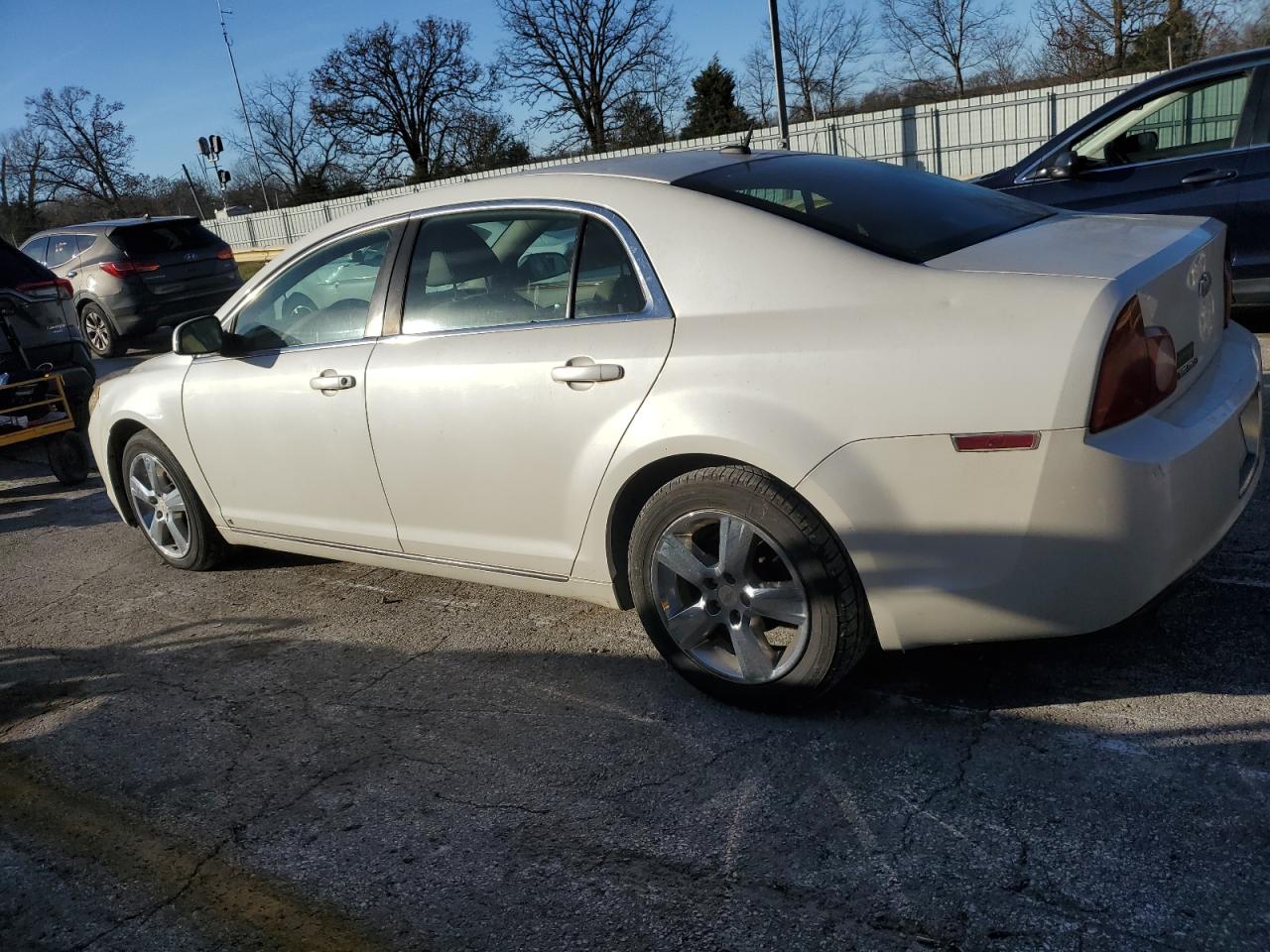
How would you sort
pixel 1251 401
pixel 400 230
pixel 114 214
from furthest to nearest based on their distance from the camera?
pixel 114 214 → pixel 400 230 → pixel 1251 401

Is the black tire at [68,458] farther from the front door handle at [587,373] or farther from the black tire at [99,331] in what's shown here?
the black tire at [99,331]

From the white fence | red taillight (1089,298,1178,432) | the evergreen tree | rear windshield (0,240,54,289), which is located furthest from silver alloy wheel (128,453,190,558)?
the evergreen tree

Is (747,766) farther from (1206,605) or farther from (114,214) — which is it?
(114,214)

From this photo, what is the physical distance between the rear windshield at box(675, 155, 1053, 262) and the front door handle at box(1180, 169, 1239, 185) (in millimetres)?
3234

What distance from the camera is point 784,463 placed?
8.98 feet

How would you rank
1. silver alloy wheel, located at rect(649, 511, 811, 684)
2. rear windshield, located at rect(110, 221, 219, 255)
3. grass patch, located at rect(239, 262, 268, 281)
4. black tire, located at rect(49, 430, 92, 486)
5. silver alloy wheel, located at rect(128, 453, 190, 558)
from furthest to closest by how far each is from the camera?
grass patch, located at rect(239, 262, 268, 281) < rear windshield, located at rect(110, 221, 219, 255) < black tire, located at rect(49, 430, 92, 486) < silver alloy wheel, located at rect(128, 453, 190, 558) < silver alloy wheel, located at rect(649, 511, 811, 684)

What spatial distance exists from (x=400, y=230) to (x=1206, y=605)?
2.97 meters

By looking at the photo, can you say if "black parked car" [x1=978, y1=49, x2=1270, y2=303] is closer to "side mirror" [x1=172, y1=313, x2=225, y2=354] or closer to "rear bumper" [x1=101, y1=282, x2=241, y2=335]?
"side mirror" [x1=172, y1=313, x2=225, y2=354]

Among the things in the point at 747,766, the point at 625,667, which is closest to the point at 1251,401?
the point at 747,766

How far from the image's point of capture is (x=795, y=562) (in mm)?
2803

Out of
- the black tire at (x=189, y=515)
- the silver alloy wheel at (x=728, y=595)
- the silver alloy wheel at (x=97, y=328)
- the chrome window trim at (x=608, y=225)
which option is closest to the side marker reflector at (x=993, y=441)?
the silver alloy wheel at (x=728, y=595)

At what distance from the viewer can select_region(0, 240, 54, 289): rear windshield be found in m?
7.94

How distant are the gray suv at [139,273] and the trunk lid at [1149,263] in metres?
12.7

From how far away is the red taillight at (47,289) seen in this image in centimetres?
789
